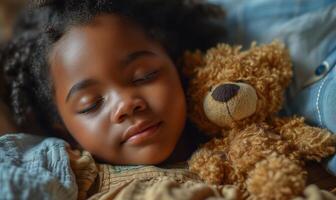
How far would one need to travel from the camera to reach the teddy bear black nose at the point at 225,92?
0.86m

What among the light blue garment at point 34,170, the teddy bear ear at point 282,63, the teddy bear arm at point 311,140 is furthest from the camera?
the teddy bear ear at point 282,63

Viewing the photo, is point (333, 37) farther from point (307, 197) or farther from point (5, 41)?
point (5, 41)

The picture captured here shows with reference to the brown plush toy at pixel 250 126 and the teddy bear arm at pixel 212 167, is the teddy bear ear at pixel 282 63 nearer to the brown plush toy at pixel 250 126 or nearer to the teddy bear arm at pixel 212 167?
the brown plush toy at pixel 250 126

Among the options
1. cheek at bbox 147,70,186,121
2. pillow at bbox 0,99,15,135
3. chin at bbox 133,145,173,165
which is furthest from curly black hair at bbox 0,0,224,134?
chin at bbox 133,145,173,165

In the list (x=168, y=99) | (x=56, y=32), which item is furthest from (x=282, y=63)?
(x=56, y=32)

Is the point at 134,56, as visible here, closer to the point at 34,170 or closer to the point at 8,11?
the point at 34,170

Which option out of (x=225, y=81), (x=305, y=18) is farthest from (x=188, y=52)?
(x=305, y=18)

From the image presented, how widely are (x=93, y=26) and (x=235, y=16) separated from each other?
39cm

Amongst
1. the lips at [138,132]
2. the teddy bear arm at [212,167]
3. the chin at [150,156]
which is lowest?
the teddy bear arm at [212,167]

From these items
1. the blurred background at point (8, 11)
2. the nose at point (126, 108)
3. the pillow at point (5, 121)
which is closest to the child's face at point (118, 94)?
the nose at point (126, 108)

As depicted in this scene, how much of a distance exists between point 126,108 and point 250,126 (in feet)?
0.78

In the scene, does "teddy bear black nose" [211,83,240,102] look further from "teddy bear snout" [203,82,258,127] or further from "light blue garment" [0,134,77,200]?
"light blue garment" [0,134,77,200]

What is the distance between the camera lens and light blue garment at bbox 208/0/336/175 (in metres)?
0.99

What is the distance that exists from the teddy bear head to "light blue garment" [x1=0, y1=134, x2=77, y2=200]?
287 mm
